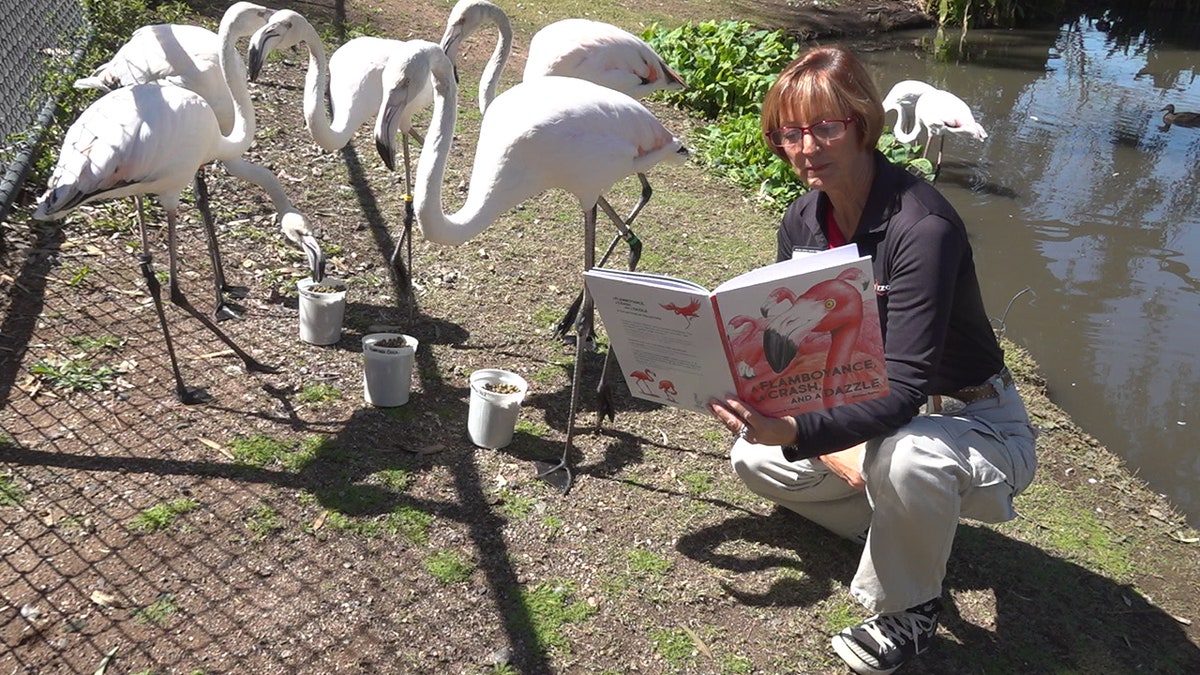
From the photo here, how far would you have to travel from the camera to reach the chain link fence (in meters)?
5.27

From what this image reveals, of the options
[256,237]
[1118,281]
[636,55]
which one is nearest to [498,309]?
[256,237]

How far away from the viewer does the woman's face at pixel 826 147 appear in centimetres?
273

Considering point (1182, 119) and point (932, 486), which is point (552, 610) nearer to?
point (932, 486)

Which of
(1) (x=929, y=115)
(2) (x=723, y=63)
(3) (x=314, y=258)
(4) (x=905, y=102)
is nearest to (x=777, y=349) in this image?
(3) (x=314, y=258)

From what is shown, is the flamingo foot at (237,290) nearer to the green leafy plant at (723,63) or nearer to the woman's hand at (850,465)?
the woman's hand at (850,465)

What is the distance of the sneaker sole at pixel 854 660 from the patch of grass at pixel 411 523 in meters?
1.47

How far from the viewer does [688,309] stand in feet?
8.50

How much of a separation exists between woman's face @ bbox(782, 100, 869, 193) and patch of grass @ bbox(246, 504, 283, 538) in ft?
7.19

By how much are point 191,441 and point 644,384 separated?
1.99 m

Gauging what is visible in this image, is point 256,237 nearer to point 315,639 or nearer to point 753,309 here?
point 315,639

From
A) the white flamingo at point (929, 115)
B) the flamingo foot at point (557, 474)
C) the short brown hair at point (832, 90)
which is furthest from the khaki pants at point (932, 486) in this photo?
the white flamingo at point (929, 115)

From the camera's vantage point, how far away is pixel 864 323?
2490 millimetres

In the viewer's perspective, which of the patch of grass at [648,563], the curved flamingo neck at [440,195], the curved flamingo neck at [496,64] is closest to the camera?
the patch of grass at [648,563]

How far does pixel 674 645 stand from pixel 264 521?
5.00ft
